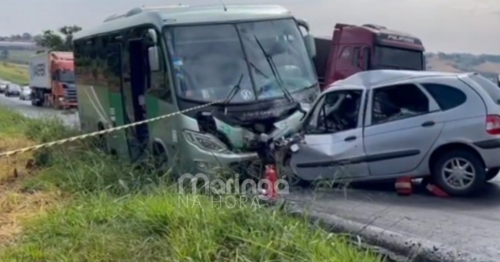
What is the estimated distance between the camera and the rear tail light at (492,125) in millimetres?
9609

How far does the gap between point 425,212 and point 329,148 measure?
202 centimetres

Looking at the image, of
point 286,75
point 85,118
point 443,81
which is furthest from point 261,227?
point 85,118

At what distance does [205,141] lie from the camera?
34.5ft

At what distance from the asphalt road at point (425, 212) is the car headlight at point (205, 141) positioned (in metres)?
1.37

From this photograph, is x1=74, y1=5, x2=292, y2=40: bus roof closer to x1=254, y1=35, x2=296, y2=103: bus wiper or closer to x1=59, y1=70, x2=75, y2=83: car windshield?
x1=254, y1=35, x2=296, y2=103: bus wiper

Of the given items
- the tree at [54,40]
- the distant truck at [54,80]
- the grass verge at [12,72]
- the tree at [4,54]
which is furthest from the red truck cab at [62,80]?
the tree at [4,54]

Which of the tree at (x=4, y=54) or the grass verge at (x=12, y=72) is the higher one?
the tree at (x=4, y=54)

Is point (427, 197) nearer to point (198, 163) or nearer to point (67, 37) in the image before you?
point (198, 163)

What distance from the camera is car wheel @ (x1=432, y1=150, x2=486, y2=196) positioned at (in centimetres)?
974

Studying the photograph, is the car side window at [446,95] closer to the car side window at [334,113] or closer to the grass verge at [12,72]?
the car side window at [334,113]

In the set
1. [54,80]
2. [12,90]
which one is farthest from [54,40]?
[54,80]

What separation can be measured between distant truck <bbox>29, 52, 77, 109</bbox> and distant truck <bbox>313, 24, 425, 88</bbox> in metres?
21.6

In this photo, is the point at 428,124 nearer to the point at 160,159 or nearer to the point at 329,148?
the point at 329,148

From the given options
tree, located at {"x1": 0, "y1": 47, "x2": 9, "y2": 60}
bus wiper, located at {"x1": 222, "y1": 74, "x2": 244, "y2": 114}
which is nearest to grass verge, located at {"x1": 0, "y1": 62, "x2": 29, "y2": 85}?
tree, located at {"x1": 0, "y1": 47, "x2": 9, "y2": 60}
